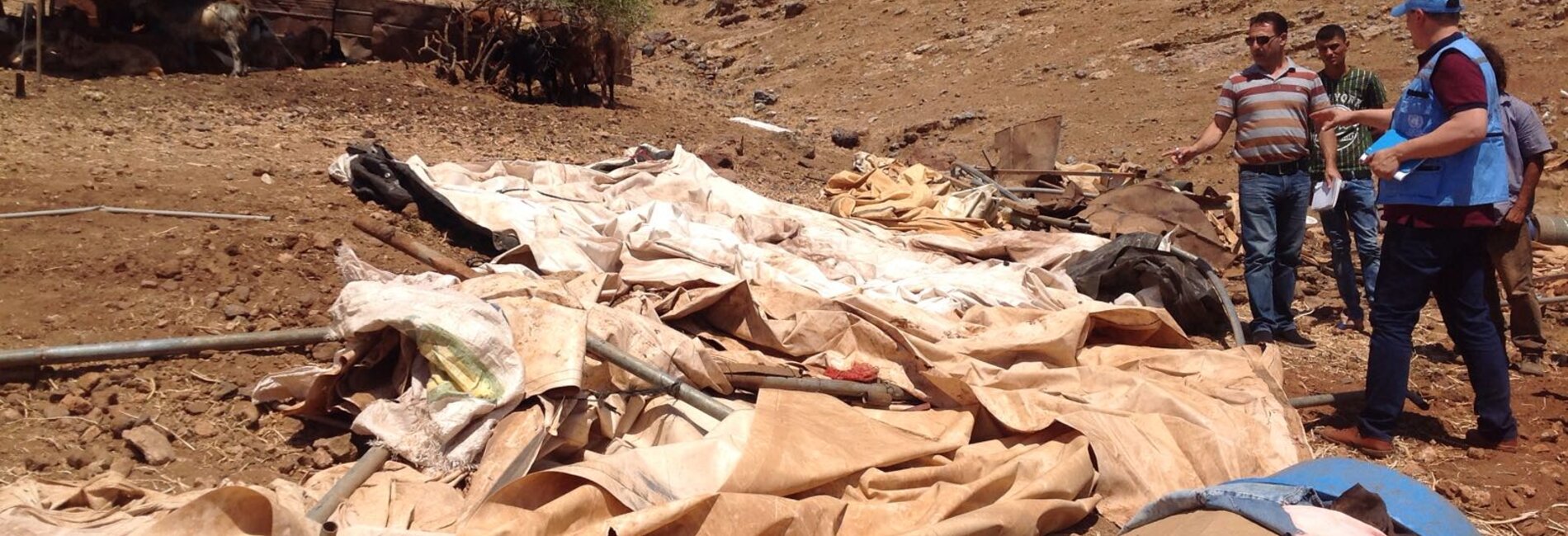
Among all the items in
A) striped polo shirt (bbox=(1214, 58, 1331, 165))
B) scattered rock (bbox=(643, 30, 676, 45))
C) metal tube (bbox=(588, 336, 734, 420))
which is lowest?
scattered rock (bbox=(643, 30, 676, 45))

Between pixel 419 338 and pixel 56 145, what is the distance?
170 inches

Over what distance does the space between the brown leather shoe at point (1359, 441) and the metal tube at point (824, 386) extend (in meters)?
1.49

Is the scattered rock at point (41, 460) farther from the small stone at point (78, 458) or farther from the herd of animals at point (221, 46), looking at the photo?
the herd of animals at point (221, 46)

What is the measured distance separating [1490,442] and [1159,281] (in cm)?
151

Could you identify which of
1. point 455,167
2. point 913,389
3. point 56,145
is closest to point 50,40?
point 56,145

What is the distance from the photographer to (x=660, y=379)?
3.05 metres

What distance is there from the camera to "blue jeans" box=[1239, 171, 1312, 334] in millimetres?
4633

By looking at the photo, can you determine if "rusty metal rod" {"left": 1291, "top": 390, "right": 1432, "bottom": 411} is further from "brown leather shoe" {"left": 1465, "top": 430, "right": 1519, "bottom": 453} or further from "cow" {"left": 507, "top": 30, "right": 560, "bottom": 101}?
"cow" {"left": 507, "top": 30, "right": 560, "bottom": 101}

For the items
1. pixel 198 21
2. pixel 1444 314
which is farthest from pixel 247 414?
pixel 198 21

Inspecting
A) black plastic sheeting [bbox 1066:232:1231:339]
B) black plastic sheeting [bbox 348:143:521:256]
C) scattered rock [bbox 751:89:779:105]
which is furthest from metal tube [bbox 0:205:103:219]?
scattered rock [bbox 751:89:779:105]

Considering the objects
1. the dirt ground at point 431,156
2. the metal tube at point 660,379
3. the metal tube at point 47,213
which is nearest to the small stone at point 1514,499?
the dirt ground at point 431,156

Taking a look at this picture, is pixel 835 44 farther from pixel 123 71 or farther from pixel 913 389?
pixel 913 389

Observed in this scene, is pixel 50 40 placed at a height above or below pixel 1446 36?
below

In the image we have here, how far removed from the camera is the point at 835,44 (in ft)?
56.2
